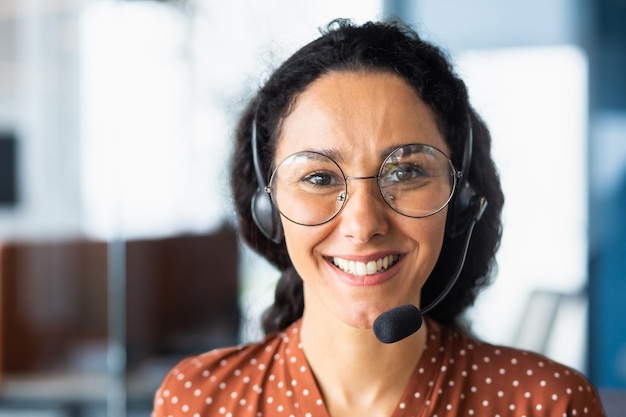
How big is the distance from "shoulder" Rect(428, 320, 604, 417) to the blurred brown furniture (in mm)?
2233

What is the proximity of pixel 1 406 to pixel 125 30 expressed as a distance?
1.63 metres

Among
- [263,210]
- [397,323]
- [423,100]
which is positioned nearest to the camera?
[397,323]

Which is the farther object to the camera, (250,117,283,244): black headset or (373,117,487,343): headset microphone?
(250,117,283,244): black headset

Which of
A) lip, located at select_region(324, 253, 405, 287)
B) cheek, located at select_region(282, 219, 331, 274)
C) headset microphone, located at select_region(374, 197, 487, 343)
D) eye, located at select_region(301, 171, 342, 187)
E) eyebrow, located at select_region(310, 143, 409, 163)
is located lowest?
headset microphone, located at select_region(374, 197, 487, 343)

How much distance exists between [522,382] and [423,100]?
1.43 ft

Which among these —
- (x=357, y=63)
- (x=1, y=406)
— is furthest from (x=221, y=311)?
(x=357, y=63)

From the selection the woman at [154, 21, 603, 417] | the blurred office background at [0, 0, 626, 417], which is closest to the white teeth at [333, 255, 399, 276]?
the woman at [154, 21, 603, 417]

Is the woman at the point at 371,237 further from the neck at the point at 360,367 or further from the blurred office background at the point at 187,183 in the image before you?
the blurred office background at the point at 187,183

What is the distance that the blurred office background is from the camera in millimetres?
3244

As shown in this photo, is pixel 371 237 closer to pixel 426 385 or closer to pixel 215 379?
pixel 426 385

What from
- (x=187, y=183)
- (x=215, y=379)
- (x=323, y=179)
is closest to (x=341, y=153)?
(x=323, y=179)

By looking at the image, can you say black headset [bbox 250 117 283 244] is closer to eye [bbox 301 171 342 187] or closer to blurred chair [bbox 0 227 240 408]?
eye [bbox 301 171 342 187]

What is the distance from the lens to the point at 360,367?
1.31m

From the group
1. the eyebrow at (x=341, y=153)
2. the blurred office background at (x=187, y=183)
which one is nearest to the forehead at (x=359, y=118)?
the eyebrow at (x=341, y=153)
